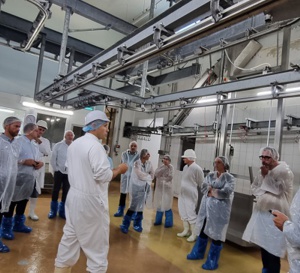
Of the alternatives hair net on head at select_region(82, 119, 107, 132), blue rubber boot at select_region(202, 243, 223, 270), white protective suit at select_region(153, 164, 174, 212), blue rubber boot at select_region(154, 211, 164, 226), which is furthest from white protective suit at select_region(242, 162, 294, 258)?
blue rubber boot at select_region(154, 211, 164, 226)

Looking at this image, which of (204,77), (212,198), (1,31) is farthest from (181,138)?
(1,31)

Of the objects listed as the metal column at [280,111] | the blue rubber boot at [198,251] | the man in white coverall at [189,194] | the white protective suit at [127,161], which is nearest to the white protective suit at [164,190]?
the man in white coverall at [189,194]

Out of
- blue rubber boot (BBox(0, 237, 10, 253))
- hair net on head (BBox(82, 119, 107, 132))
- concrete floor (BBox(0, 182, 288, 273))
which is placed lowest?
concrete floor (BBox(0, 182, 288, 273))

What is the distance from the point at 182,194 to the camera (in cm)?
362

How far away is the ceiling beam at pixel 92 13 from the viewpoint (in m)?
2.83

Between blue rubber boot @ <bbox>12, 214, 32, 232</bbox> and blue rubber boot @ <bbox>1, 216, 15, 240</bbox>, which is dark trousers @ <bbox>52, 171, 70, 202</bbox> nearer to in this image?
blue rubber boot @ <bbox>12, 214, 32, 232</bbox>

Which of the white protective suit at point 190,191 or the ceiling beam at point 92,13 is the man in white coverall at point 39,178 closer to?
the ceiling beam at point 92,13

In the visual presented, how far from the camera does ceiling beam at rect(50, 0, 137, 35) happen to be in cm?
283

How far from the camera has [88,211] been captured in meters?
1.71

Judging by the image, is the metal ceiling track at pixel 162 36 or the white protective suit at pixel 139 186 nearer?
the metal ceiling track at pixel 162 36

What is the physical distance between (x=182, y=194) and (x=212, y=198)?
105 centimetres

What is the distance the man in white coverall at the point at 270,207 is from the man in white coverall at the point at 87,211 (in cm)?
136

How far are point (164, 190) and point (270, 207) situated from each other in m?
1.99

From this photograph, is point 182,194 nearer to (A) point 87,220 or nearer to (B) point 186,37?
(A) point 87,220
